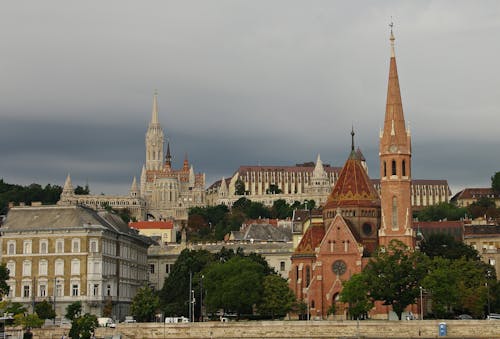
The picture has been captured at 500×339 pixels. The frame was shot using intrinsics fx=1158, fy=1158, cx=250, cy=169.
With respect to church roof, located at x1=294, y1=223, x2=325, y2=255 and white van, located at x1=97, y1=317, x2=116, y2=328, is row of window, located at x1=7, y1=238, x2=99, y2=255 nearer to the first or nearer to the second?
white van, located at x1=97, y1=317, x2=116, y2=328

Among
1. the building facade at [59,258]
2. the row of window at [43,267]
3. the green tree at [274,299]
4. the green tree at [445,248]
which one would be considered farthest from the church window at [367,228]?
the row of window at [43,267]

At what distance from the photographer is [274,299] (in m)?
127

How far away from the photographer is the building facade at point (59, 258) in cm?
13188

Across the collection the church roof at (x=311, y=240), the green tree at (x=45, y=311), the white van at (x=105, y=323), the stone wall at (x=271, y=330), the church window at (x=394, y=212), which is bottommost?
the stone wall at (x=271, y=330)

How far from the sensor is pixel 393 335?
344 feet

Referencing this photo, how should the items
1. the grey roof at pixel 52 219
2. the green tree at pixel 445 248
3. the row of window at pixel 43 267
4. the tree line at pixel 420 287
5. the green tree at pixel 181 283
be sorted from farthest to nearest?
the green tree at pixel 445 248, the grey roof at pixel 52 219, the green tree at pixel 181 283, the row of window at pixel 43 267, the tree line at pixel 420 287

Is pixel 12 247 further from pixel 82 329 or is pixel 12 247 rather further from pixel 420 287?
pixel 420 287

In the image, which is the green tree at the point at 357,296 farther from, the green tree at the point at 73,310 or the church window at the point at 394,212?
the green tree at the point at 73,310

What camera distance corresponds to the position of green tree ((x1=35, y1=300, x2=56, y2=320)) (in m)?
118

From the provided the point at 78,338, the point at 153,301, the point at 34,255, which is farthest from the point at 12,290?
the point at 78,338

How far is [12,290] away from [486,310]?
53327 millimetres

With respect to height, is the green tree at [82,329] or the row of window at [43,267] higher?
the row of window at [43,267]

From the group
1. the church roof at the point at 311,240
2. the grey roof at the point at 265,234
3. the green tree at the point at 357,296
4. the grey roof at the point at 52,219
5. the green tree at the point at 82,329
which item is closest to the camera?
the green tree at the point at 82,329

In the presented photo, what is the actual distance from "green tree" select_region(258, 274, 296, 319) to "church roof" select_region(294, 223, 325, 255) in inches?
638
